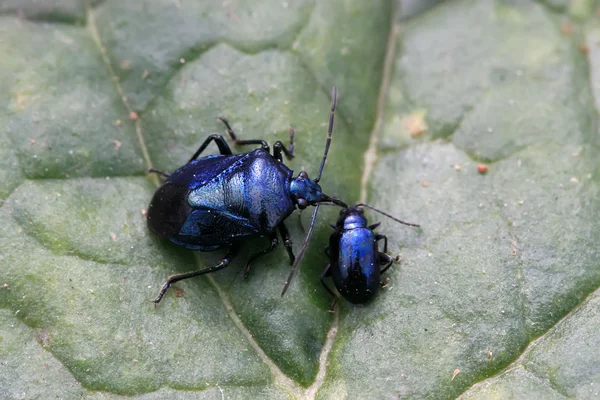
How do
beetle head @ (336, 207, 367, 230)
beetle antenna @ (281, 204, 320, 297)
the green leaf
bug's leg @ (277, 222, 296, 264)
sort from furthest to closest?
beetle head @ (336, 207, 367, 230), bug's leg @ (277, 222, 296, 264), beetle antenna @ (281, 204, 320, 297), the green leaf

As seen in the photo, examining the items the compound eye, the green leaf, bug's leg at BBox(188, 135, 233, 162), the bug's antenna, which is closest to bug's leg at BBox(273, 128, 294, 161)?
the green leaf

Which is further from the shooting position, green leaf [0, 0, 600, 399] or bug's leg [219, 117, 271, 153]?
bug's leg [219, 117, 271, 153]

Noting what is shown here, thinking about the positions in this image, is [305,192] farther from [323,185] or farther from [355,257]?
[355,257]

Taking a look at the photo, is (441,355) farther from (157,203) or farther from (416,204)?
(157,203)

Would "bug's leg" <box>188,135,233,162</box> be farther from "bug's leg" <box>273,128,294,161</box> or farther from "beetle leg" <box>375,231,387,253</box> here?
"beetle leg" <box>375,231,387,253</box>

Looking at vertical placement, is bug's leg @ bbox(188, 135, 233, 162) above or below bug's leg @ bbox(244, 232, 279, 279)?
above

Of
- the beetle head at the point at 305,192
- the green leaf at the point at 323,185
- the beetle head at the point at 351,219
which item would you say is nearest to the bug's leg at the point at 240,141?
the green leaf at the point at 323,185

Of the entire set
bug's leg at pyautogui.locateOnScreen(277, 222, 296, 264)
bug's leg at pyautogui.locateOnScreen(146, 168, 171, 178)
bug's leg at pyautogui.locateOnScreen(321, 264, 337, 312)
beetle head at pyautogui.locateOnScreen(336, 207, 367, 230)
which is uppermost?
bug's leg at pyautogui.locateOnScreen(146, 168, 171, 178)

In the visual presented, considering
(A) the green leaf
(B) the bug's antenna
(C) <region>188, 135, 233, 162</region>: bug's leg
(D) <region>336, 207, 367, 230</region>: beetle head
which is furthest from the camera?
(C) <region>188, 135, 233, 162</region>: bug's leg

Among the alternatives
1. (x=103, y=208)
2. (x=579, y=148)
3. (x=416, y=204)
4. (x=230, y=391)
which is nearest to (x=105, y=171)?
(x=103, y=208)
